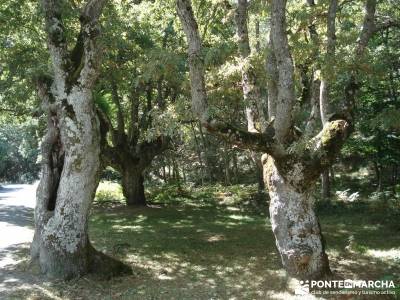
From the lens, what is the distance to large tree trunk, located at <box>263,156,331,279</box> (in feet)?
26.5

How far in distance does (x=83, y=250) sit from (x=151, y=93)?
12.0 m

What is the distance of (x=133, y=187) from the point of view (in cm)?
1989

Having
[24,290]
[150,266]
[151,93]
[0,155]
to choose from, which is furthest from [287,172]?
[0,155]

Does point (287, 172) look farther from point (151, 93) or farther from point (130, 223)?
point (151, 93)

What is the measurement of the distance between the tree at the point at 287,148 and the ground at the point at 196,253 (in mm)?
626

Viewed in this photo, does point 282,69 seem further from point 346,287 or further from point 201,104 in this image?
point 346,287

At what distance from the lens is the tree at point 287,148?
7934 mm

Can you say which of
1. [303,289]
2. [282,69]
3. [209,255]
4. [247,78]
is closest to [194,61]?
[282,69]

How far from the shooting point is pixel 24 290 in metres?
8.01

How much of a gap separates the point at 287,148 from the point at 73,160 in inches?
160

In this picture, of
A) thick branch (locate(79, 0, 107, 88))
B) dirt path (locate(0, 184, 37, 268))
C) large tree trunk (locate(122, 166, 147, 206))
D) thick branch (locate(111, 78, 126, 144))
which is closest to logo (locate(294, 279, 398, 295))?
thick branch (locate(79, 0, 107, 88))

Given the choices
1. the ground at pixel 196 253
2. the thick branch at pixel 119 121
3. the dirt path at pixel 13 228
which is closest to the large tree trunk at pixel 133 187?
the ground at pixel 196 253

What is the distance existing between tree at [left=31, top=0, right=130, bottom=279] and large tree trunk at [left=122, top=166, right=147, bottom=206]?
10.2 m

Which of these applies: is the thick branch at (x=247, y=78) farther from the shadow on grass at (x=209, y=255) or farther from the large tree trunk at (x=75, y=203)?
the large tree trunk at (x=75, y=203)
